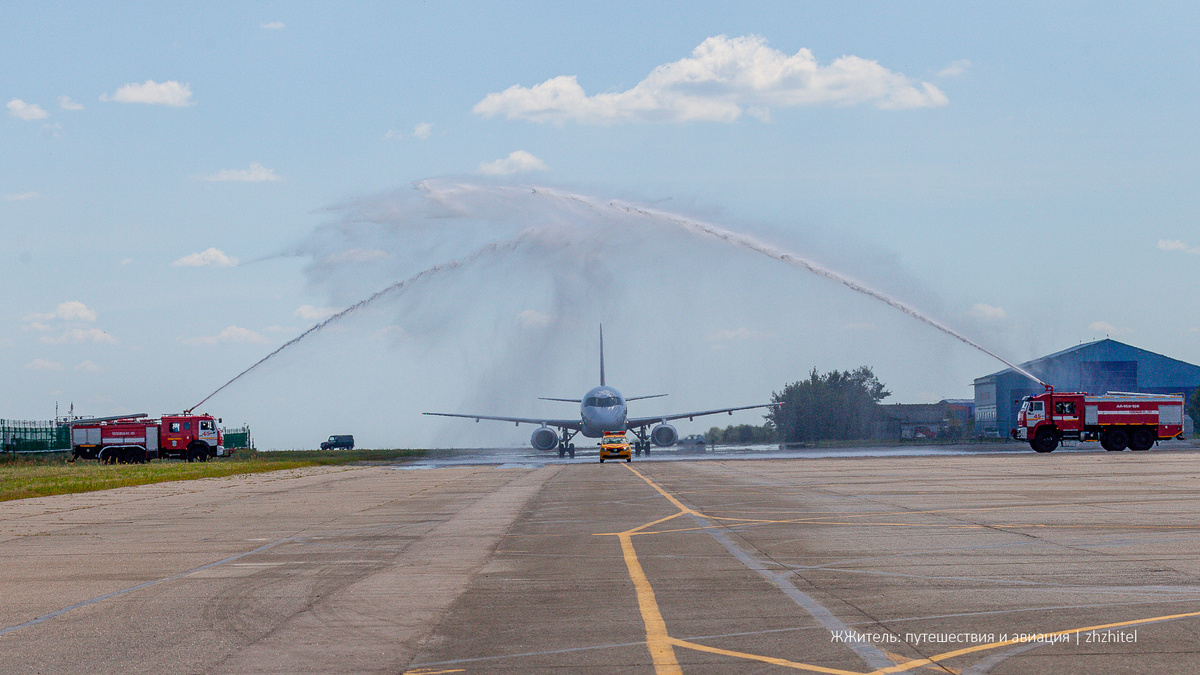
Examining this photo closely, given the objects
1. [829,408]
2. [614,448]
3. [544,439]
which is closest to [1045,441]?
[614,448]

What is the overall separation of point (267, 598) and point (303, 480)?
30.4 m

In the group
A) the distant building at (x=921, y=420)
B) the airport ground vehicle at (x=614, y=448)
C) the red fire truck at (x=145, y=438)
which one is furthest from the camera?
the distant building at (x=921, y=420)

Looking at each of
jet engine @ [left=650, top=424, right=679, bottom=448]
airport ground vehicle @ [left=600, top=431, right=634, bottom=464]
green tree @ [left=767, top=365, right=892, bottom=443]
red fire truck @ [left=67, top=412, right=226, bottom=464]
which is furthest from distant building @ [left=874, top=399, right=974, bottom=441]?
red fire truck @ [left=67, top=412, right=226, bottom=464]

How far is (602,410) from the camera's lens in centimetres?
6938

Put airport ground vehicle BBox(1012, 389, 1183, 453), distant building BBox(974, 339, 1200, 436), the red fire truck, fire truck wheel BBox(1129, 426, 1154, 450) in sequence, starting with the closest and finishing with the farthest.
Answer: airport ground vehicle BBox(1012, 389, 1183, 453), fire truck wheel BBox(1129, 426, 1154, 450), the red fire truck, distant building BBox(974, 339, 1200, 436)

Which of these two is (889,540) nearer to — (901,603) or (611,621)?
(901,603)

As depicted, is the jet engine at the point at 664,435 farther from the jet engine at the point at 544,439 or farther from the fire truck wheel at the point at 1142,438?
the fire truck wheel at the point at 1142,438

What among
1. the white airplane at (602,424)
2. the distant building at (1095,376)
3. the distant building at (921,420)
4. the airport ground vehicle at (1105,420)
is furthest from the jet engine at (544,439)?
the distant building at (921,420)

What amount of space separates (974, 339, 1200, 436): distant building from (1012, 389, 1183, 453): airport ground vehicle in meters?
36.5

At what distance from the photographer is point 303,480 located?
41.1 metres

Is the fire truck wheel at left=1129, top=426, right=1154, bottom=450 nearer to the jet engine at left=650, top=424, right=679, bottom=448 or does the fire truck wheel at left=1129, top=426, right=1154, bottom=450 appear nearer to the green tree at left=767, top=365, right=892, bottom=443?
the jet engine at left=650, top=424, right=679, bottom=448

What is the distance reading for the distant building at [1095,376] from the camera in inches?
4149

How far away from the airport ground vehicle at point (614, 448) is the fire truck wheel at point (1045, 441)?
23.0 meters

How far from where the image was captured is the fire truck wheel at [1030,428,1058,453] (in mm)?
59281
